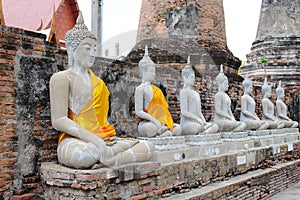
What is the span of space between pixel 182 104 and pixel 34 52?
8.22 feet

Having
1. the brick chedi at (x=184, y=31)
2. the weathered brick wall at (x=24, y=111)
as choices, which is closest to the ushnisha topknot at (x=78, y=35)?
the weathered brick wall at (x=24, y=111)

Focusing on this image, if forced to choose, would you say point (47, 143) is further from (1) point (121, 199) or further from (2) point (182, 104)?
(2) point (182, 104)

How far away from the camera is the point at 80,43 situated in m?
3.91

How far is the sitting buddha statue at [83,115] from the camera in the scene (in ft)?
11.8

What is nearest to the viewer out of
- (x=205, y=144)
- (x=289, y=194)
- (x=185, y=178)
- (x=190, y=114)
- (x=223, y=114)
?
(x=185, y=178)

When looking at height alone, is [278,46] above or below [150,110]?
above

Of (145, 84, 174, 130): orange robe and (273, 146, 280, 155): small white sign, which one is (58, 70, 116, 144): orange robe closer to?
(145, 84, 174, 130): orange robe

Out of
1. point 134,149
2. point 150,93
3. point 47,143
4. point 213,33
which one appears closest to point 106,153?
point 134,149

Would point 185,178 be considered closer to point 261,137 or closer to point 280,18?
point 261,137

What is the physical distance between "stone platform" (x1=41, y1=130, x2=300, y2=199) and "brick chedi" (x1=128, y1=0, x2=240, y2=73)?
7.33 feet

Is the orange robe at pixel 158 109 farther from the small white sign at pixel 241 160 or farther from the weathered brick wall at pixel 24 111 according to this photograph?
the small white sign at pixel 241 160

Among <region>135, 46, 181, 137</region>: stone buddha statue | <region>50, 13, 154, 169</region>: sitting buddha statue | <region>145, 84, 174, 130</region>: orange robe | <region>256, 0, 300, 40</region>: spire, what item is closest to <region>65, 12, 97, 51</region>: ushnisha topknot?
<region>50, 13, 154, 169</region>: sitting buddha statue

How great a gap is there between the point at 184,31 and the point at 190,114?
11.5ft

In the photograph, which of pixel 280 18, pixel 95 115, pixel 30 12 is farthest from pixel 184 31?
pixel 280 18
